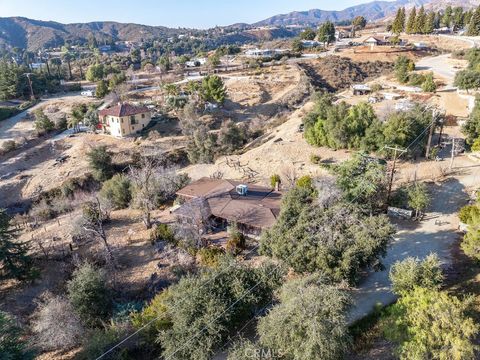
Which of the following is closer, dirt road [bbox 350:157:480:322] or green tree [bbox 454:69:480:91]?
dirt road [bbox 350:157:480:322]

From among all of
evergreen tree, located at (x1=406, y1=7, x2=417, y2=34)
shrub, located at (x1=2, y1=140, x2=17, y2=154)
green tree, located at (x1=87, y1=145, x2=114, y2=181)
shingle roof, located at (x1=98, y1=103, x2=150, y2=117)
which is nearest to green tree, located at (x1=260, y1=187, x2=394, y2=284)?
green tree, located at (x1=87, y1=145, x2=114, y2=181)

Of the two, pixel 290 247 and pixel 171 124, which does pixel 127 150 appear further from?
pixel 290 247

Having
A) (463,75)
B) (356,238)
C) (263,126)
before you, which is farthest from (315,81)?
(356,238)

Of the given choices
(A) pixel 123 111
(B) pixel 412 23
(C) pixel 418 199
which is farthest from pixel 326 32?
(C) pixel 418 199

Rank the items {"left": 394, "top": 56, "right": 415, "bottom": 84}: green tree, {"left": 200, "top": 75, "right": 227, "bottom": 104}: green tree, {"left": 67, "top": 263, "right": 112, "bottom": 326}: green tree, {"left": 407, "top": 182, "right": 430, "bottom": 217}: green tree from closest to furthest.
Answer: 1. {"left": 67, "top": 263, "right": 112, "bottom": 326}: green tree
2. {"left": 407, "top": 182, "right": 430, "bottom": 217}: green tree
3. {"left": 394, "top": 56, "right": 415, "bottom": 84}: green tree
4. {"left": 200, "top": 75, "right": 227, "bottom": 104}: green tree

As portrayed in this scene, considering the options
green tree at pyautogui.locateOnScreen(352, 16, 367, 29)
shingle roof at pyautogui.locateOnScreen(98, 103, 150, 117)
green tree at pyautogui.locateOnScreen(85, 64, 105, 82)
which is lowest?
shingle roof at pyautogui.locateOnScreen(98, 103, 150, 117)

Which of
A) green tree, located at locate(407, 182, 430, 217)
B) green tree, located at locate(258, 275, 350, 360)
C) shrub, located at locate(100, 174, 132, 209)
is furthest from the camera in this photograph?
shrub, located at locate(100, 174, 132, 209)

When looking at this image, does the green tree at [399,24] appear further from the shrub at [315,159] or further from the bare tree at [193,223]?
the bare tree at [193,223]

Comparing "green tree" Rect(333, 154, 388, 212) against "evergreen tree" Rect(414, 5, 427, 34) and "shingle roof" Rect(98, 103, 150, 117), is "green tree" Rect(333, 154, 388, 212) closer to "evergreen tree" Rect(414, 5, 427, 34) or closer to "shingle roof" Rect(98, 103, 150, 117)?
"shingle roof" Rect(98, 103, 150, 117)

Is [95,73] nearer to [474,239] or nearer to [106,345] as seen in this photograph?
[106,345]
